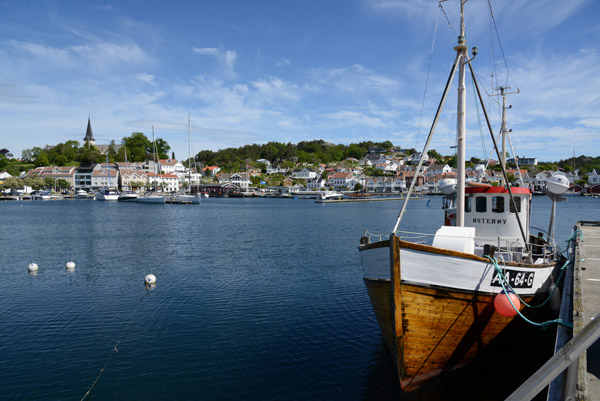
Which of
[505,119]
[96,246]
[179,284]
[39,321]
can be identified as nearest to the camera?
[39,321]

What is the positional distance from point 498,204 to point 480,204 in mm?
611

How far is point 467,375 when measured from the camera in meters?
10.5

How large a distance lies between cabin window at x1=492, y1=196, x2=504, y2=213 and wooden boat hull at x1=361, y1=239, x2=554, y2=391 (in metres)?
4.21

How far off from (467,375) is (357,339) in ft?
12.2

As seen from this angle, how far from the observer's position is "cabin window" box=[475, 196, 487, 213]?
14.3 meters

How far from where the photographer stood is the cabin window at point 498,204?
1411cm

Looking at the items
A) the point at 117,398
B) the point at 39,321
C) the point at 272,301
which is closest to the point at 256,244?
the point at 272,301

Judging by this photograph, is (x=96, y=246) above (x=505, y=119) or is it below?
below

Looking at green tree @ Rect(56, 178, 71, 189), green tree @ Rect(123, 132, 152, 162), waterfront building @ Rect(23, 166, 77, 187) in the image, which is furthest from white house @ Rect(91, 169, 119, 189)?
green tree @ Rect(123, 132, 152, 162)

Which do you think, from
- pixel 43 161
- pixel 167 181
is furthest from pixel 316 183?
pixel 43 161

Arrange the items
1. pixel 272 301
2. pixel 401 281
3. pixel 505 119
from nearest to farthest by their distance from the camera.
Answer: pixel 401 281
pixel 272 301
pixel 505 119

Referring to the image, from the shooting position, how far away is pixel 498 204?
46.5 feet

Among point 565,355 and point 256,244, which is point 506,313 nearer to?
point 565,355

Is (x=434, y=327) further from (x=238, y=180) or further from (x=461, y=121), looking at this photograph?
(x=238, y=180)
